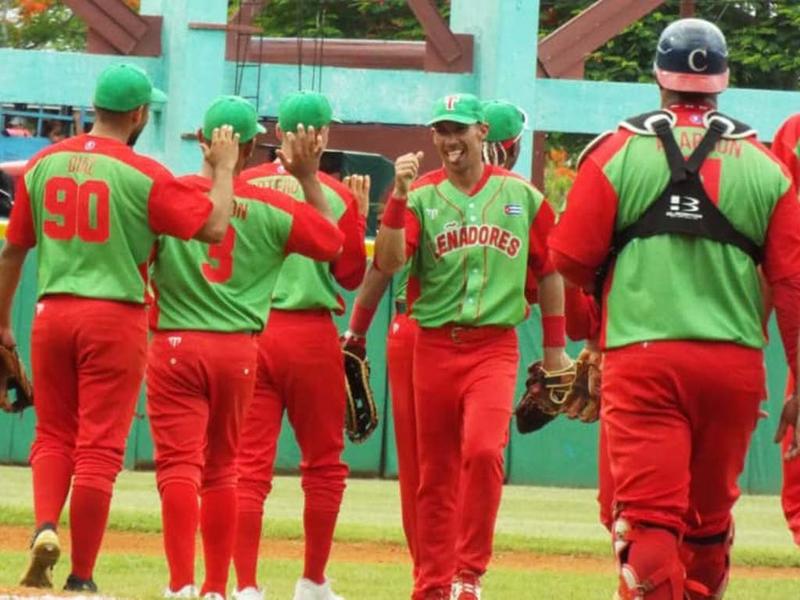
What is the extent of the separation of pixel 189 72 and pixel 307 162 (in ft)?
50.9

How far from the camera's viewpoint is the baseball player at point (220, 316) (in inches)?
372

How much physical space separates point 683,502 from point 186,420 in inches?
106

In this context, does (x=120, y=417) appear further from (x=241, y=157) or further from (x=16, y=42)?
(x=16, y=42)

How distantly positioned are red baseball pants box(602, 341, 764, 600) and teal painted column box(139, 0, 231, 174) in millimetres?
17597

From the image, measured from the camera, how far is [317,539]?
10.4 metres

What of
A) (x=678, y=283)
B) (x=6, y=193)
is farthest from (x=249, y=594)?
(x=6, y=193)

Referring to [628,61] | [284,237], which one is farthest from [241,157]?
[628,61]

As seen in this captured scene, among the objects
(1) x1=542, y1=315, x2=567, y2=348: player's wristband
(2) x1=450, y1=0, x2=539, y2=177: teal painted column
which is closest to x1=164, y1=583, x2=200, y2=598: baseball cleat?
(1) x1=542, y1=315, x2=567, y2=348: player's wristband

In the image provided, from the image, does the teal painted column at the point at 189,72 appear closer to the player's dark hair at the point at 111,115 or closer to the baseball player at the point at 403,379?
the baseball player at the point at 403,379

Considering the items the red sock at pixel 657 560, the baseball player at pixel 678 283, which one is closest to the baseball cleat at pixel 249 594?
the baseball player at pixel 678 283

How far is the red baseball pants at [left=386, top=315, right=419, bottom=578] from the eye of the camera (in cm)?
1031

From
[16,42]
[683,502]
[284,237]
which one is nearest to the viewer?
[683,502]

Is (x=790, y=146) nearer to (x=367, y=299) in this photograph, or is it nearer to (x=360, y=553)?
(x=367, y=299)

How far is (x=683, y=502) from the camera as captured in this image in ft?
24.4
